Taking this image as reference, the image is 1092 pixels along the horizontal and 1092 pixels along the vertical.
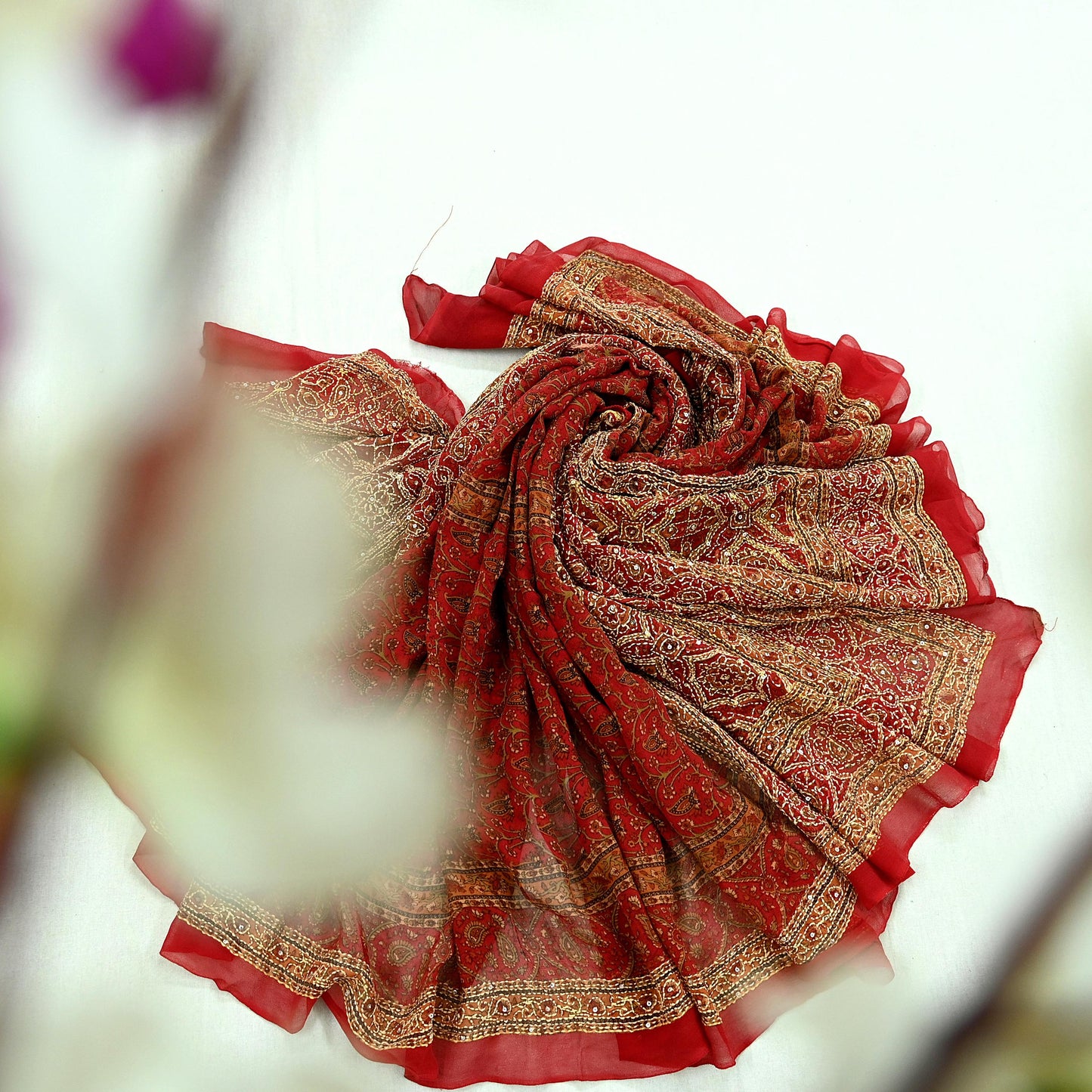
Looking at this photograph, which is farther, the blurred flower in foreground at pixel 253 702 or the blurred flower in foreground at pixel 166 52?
the blurred flower in foreground at pixel 166 52

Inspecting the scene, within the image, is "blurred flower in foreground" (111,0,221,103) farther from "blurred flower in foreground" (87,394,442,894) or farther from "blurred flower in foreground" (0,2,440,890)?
"blurred flower in foreground" (87,394,442,894)


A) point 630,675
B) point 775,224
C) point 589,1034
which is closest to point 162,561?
point 630,675

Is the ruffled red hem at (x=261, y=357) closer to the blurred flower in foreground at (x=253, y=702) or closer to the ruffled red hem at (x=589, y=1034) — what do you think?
the blurred flower in foreground at (x=253, y=702)

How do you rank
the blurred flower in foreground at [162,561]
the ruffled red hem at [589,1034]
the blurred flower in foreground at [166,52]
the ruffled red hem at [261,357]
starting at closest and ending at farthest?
1. the ruffled red hem at [589,1034]
2. the blurred flower in foreground at [162,561]
3. the ruffled red hem at [261,357]
4. the blurred flower in foreground at [166,52]

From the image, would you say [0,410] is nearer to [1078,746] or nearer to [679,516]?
[679,516]

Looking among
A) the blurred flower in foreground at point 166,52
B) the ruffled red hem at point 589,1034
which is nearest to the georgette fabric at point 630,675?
the ruffled red hem at point 589,1034

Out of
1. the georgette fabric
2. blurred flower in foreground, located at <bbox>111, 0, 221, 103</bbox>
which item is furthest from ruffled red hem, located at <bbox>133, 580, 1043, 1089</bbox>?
blurred flower in foreground, located at <bbox>111, 0, 221, 103</bbox>

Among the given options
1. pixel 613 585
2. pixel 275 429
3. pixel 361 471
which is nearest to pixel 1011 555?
pixel 613 585
